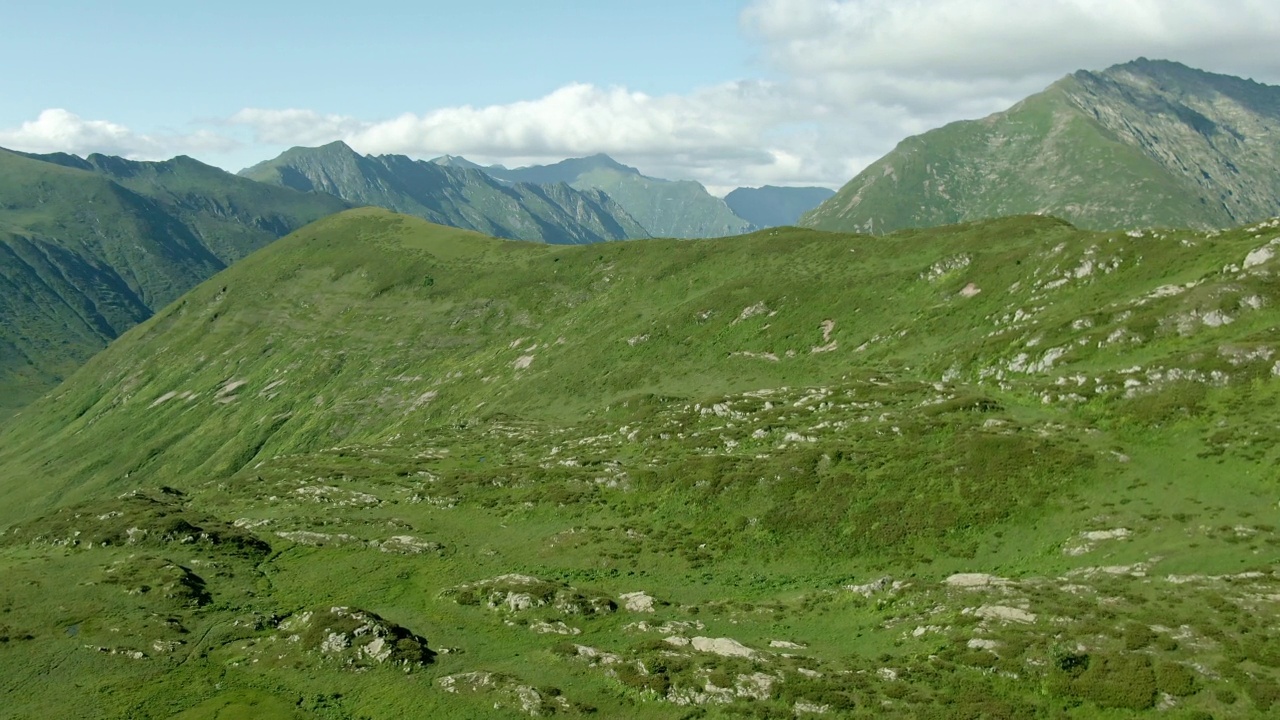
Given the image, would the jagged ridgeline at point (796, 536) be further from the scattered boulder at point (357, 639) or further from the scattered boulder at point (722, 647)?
the scattered boulder at point (722, 647)

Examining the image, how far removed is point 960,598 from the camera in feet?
137

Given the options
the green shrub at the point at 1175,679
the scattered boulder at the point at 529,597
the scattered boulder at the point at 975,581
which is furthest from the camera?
the scattered boulder at the point at 529,597

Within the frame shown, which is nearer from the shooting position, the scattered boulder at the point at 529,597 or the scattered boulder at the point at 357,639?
the scattered boulder at the point at 357,639

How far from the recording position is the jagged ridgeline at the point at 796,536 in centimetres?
3656

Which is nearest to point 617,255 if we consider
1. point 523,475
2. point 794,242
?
point 794,242

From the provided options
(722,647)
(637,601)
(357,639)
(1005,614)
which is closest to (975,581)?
(1005,614)

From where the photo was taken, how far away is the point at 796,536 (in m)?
58.0

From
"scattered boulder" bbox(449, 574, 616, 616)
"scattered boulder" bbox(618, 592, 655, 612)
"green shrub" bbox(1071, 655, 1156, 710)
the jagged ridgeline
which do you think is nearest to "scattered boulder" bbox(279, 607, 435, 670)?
the jagged ridgeline

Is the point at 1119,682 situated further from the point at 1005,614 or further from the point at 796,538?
the point at 796,538

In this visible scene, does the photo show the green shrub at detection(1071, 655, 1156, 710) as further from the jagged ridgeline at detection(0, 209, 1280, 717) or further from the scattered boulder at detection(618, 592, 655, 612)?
the scattered boulder at detection(618, 592, 655, 612)

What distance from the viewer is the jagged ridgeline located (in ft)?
120

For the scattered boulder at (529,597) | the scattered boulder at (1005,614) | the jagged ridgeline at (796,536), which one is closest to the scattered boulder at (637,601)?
the jagged ridgeline at (796,536)

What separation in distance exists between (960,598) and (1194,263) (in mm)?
66025

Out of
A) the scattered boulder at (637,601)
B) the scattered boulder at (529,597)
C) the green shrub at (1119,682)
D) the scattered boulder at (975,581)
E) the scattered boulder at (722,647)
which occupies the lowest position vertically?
the scattered boulder at (637,601)
